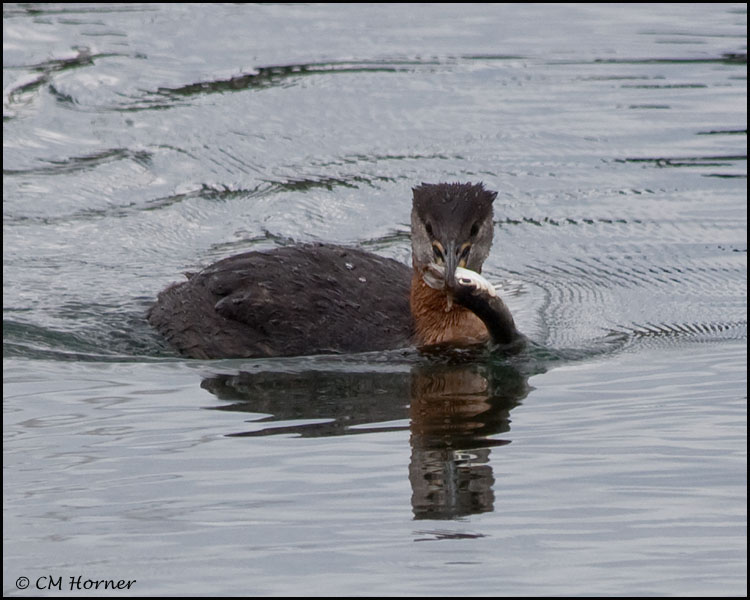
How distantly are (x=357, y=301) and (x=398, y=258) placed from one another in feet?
10.2

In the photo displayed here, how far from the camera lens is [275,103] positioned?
656 inches

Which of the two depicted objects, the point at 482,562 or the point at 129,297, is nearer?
the point at 482,562

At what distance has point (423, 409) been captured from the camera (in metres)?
8.90

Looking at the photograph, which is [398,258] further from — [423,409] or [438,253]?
[423,409]

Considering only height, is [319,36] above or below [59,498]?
above

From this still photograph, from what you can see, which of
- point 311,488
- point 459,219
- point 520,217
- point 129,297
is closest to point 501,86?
point 520,217

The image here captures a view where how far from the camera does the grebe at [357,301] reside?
378 inches

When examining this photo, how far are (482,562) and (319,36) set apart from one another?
14098mm

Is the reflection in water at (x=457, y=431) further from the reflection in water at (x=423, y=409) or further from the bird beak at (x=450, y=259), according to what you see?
the bird beak at (x=450, y=259)

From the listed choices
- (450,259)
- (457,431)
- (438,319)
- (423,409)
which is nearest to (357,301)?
(438,319)

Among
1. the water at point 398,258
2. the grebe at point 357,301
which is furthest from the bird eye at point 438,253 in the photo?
the water at point 398,258

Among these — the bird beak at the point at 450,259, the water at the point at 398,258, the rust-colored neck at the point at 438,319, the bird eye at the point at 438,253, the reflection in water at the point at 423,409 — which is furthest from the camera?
the rust-colored neck at the point at 438,319

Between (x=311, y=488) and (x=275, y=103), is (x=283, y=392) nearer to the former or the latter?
(x=311, y=488)

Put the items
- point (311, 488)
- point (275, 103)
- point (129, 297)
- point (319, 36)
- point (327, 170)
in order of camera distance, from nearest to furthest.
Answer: point (311, 488) → point (129, 297) → point (327, 170) → point (275, 103) → point (319, 36)
